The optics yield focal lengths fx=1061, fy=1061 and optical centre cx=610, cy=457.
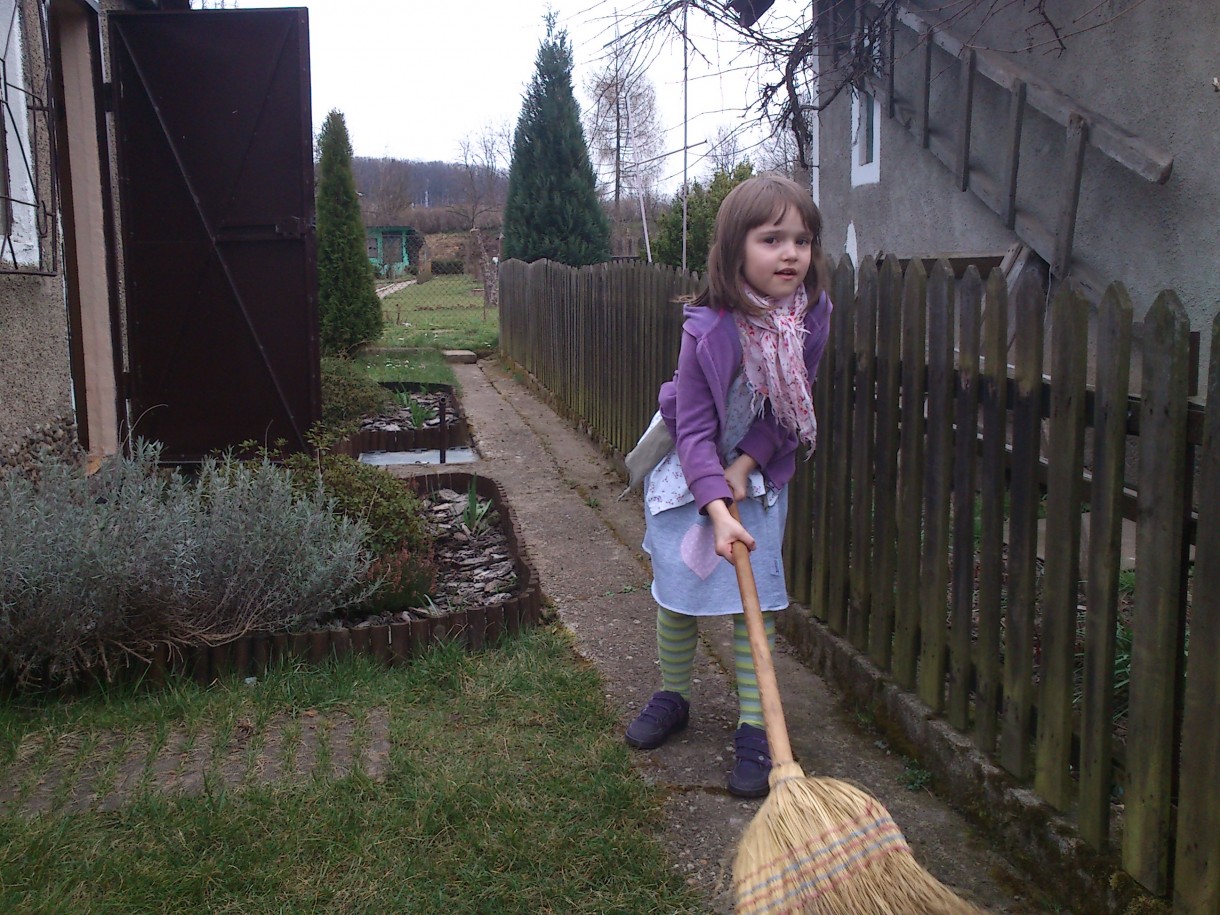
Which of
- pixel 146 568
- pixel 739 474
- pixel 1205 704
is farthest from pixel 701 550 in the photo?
pixel 146 568

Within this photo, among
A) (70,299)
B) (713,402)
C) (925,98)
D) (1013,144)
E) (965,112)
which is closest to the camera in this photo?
(713,402)

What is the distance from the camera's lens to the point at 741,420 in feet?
9.18

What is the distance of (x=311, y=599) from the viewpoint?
3.70 metres

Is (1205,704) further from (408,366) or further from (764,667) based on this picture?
Result: (408,366)

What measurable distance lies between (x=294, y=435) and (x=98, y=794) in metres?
3.05

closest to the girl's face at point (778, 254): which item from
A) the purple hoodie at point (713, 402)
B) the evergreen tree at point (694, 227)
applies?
the purple hoodie at point (713, 402)

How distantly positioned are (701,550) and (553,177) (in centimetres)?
→ 1630

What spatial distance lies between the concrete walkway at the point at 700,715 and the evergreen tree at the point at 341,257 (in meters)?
8.00

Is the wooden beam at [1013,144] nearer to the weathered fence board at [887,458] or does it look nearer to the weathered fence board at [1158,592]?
the weathered fence board at [887,458]

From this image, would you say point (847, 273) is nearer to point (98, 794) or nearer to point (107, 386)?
point (98, 794)

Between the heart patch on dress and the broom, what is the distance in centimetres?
91

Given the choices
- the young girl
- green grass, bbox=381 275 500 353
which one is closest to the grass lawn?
green grass, bbox=381 275 500 353

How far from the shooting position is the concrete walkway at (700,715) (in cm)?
244

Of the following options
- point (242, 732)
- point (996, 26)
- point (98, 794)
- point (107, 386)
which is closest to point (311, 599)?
point (242, 732)
